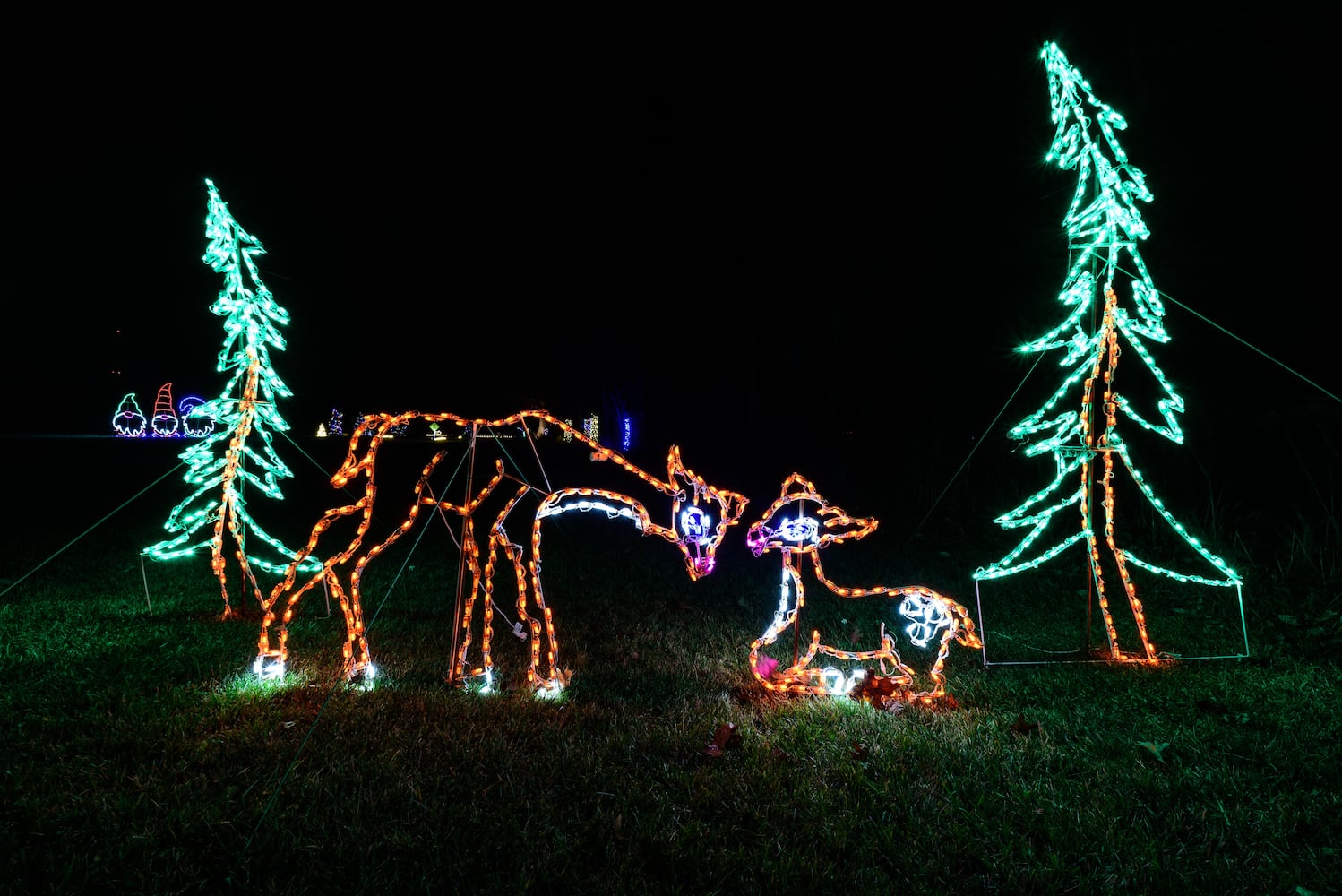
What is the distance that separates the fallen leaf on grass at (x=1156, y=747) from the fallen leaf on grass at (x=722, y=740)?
2.09m

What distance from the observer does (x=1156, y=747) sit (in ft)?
12.4

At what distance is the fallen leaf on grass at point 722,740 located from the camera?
12.3 feet

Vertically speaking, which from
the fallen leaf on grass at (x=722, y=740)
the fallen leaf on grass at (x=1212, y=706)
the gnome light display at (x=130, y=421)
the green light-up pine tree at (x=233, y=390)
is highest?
the gnome light display at (x=130, y=421)

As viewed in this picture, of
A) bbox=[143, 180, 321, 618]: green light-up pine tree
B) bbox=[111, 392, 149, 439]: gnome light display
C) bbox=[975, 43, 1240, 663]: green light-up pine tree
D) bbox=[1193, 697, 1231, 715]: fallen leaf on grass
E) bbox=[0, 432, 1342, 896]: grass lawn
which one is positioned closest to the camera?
bbox=[0, 432, 1342, 896]: grass lawn

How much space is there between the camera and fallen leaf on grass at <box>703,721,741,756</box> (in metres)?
3.76

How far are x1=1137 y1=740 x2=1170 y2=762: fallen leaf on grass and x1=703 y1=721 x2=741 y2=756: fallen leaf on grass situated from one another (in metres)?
2.09

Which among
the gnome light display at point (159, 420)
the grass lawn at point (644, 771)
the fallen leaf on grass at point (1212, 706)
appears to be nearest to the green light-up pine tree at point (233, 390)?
the grass lawn at point (644, 771)

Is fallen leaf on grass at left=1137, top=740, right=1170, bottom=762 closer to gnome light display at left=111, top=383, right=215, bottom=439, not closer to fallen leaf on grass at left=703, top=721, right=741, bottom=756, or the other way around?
fallen leaf on grass at left=703, top=721, right=741, bottom=756

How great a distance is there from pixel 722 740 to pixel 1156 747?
2.22 meters

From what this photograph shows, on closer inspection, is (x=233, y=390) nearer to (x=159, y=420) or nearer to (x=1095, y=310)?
(x=1095, y=310)

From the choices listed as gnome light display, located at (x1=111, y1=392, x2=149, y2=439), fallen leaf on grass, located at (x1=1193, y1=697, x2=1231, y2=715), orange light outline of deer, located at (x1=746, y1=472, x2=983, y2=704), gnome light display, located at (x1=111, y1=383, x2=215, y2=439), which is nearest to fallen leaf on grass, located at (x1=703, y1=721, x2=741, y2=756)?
orange light outline of deer, located at (x1=746, y1=472, x2=983, y2=704)

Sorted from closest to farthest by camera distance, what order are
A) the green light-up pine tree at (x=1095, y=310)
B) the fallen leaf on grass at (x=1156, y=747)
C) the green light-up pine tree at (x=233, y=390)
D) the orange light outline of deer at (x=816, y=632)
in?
the fallen leaf on grass at (x=1156, y=747) → the orange light outline of deer at (x=816, y=632) → the green light-up pine tree at (x=1095, y=310) → the green light-up pine tree at (x=233, y=390)

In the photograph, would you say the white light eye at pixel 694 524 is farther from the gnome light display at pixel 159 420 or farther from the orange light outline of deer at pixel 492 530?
the gnome light display at pixel 159 420

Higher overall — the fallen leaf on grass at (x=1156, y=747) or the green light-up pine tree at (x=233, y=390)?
the green light-up pine tree at (x=233, y=390)
